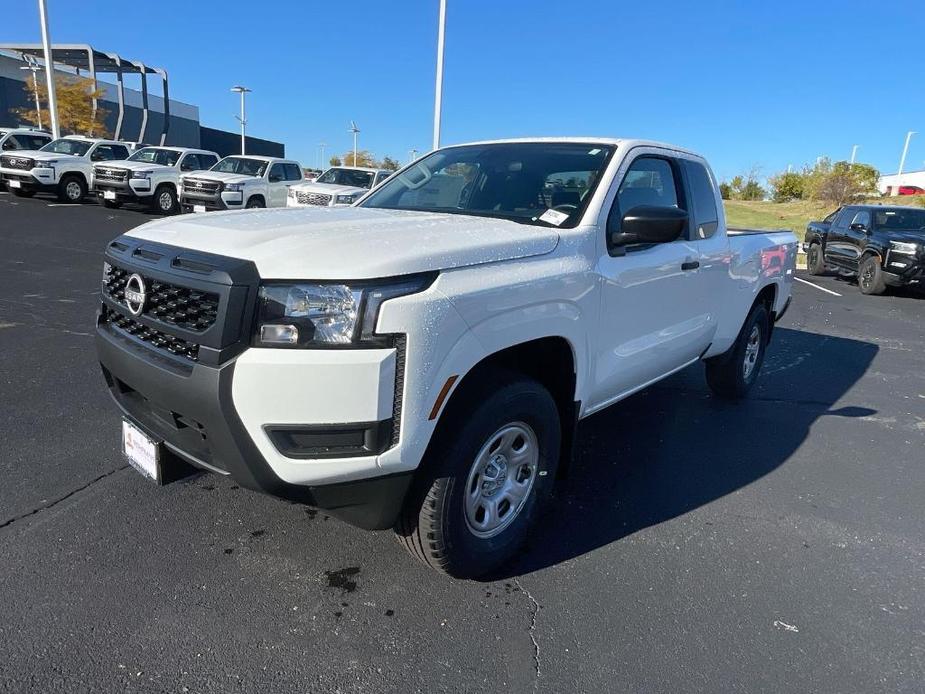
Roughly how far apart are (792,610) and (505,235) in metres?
1.96

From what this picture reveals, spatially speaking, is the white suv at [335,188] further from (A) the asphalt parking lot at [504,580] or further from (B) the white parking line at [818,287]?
(A) the asphalt parking lot at [504,580]

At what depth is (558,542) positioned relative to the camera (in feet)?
10.1

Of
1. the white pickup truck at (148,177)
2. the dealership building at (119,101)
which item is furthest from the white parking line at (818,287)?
the dealership building at (119,101)

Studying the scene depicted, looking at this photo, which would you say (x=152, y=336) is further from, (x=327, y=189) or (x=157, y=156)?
(x=157, y=156)

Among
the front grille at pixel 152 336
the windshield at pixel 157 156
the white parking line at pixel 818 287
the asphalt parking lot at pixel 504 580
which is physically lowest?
the asphalt parking lot at pixel 504 580

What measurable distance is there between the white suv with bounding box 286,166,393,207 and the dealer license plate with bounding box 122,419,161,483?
1284cm

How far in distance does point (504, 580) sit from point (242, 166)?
17566 millimetres

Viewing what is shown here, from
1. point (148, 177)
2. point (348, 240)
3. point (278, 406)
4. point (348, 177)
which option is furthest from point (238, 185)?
point (278, 406)

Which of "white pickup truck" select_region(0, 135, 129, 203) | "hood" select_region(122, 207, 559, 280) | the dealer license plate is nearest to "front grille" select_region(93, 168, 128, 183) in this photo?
"white pickup truck" select_region(0, 135, 129, 203)

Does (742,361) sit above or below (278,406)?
below

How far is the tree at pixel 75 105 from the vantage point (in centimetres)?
3756

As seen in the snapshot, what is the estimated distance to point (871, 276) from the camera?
12.1 meters

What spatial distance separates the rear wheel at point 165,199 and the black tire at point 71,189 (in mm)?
2245

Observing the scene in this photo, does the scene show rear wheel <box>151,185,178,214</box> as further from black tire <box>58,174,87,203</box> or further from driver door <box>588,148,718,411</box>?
driver door <box>588,148,718,411</box>
